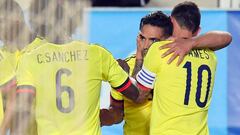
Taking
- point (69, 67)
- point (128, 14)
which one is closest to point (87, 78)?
point (69, 67)

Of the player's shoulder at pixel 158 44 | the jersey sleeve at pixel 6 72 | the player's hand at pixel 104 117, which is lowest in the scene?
the player's hand at pixel 104 117

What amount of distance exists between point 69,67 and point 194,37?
665 millimetres

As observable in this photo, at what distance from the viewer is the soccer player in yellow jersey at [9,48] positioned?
12.5ft

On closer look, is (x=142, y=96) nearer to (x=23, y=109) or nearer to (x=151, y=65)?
(x=151, y=65)

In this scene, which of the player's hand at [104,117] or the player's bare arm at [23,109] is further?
the player's hand at [104,117]

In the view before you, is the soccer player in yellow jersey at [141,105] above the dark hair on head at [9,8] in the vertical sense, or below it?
below

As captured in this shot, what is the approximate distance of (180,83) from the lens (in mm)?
3691

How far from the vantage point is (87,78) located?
141 inches

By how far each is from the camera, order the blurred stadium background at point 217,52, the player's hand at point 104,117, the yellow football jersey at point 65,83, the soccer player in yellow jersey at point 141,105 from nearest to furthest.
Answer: the yellow football jersey at point 65,83
the soccer player in yellow jersey at point 141,105
the player's hand at point 104,117
the blurred stadium background at point 217,52

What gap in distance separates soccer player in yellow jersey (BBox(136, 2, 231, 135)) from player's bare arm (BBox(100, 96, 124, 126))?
0.25 meters

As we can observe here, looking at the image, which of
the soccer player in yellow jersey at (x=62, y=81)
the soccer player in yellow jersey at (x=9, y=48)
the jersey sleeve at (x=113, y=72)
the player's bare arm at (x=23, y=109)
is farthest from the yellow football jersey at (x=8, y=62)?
the jersey sleeve at (x=113, y=72)

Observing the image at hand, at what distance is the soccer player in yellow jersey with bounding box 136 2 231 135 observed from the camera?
3686 millimetres

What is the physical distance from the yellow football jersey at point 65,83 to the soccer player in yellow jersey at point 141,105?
34cm

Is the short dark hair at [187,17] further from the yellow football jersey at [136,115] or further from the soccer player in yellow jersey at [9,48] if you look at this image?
the soccer player in yellow jersey at [9,48]
